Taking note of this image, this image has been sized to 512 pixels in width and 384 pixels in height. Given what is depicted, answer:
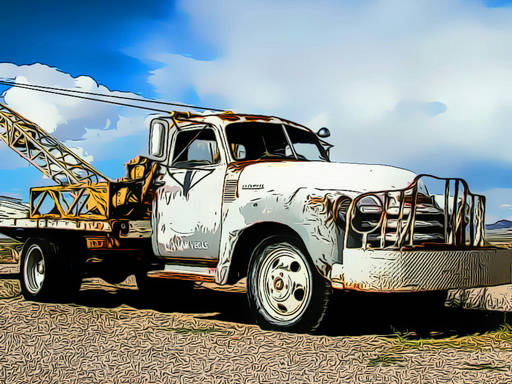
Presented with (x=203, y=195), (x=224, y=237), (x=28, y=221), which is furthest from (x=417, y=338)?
(x=28, y=221)

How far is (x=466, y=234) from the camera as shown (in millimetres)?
8344

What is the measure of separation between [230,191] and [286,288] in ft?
4.71

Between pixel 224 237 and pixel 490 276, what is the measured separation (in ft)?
9.33

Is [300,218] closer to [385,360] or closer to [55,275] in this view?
[385,360]

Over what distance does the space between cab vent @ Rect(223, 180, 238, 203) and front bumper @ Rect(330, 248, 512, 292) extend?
1.80 metres

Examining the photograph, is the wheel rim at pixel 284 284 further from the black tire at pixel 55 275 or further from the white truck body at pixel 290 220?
the black tire at pixel 55 275

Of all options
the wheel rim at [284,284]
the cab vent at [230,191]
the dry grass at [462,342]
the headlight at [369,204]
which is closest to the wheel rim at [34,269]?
the cab vent at [230,191]

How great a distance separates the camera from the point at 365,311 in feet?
30.9

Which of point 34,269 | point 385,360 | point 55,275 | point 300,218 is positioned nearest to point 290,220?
point 300,218

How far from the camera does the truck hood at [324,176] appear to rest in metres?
7.67

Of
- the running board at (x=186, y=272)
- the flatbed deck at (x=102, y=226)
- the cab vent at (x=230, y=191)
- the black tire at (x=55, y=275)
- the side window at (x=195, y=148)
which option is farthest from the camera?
the black tire at (x=55, y=275)

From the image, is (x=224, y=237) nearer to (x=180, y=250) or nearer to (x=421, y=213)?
(x=180, y=250)

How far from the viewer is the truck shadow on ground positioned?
7.88m

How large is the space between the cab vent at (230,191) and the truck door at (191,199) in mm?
101
